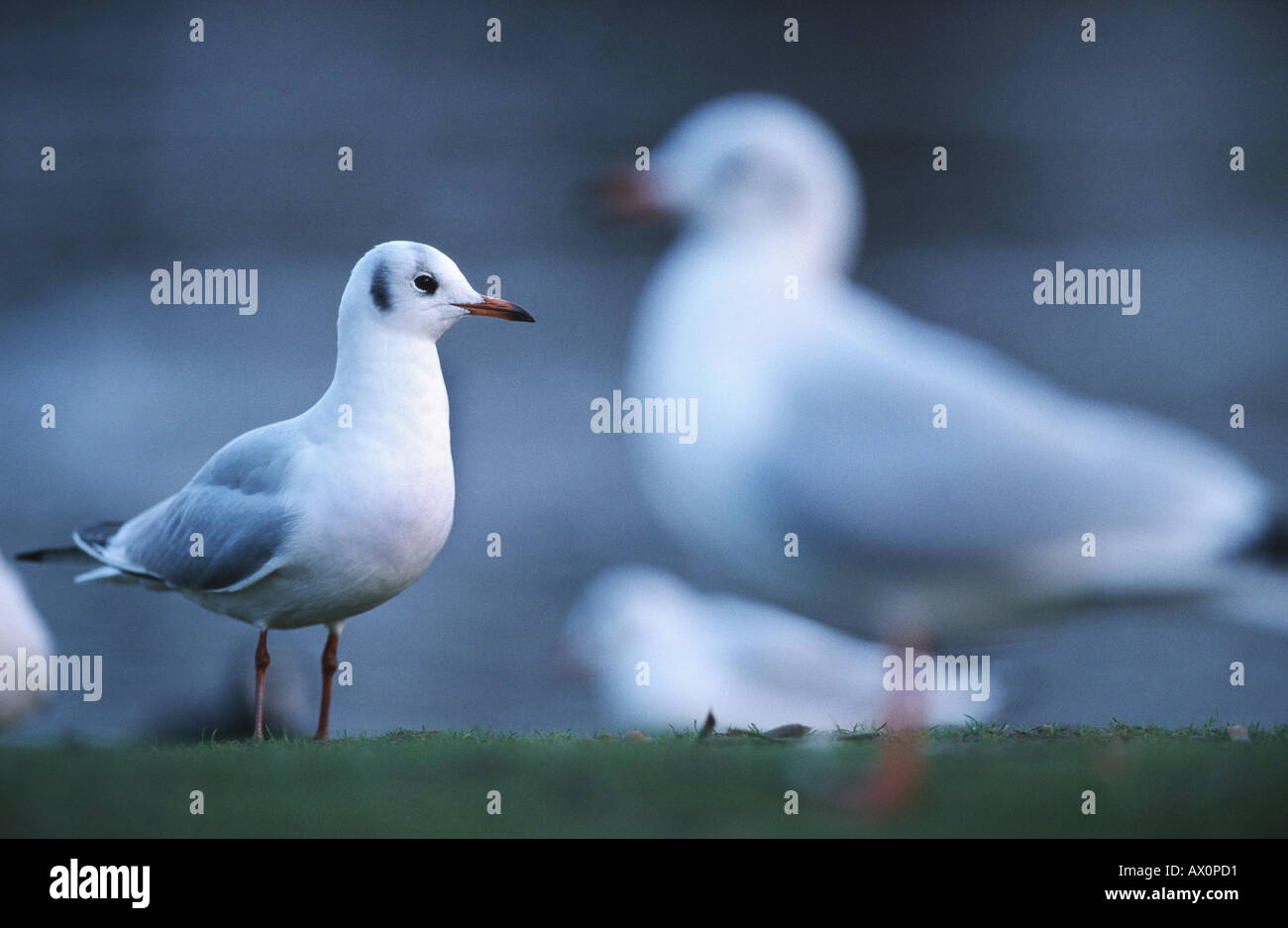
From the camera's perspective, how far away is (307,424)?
295 centimetres

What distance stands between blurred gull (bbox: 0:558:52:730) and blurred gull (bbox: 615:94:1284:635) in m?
1.43

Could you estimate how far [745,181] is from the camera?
136 inches

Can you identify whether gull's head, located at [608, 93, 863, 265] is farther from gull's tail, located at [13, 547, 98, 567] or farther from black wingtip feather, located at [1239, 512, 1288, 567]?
gull's tail, located at [13, 547, 98, 567]

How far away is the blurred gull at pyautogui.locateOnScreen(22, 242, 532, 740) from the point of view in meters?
2.79

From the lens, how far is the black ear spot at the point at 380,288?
2.89 metres

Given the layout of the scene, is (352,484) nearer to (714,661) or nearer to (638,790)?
(638,790)

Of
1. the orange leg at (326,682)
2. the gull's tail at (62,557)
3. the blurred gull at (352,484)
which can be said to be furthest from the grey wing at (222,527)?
the orange leg at (326,682)

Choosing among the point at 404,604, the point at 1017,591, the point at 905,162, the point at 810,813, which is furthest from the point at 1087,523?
the point at 404,604

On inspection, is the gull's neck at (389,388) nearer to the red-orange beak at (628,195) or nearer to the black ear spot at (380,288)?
the black ear spot at (380,288)

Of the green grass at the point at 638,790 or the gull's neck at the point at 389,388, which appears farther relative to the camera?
the gull's neck at the point at 389,388

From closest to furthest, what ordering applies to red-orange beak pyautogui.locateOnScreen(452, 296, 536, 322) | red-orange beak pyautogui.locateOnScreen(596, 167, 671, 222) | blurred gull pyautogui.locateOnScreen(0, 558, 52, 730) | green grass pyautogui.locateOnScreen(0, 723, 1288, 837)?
green grass pyautogui.locateOnScreen(0, 723, 1288, 837), red-orange beak pyautogui.locateOnScreen(452, 296, 536, 322), blurred gull pyautogui.locateOnScreen(0, 558, 52, 730), red-orange beak pyautogui.locateOnScreen(596, 167, 671, 222)

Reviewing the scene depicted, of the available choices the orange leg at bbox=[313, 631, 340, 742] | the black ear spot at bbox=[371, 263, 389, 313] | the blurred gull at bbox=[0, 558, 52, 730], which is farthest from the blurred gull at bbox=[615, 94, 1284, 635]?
the blurred gull at bbox=[0, 558, 52, 730]

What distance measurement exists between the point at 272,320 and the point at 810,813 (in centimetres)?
375

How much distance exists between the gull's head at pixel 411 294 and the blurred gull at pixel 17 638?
1.07m
